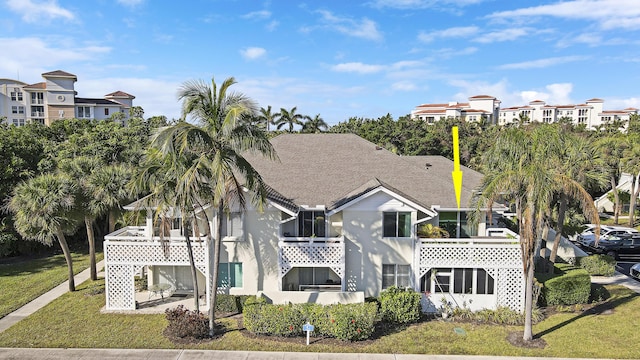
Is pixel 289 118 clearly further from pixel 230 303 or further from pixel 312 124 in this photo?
pixel 230 303

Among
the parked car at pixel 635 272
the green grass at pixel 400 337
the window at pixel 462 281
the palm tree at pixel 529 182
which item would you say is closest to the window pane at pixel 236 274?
the green grass at pixel 400 337

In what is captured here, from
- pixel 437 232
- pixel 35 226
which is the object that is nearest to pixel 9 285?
pixel 35 226

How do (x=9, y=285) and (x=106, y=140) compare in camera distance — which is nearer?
(x=9, y=285)

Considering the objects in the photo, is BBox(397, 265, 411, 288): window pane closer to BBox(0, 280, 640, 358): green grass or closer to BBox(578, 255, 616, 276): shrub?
BBox(0, 280, 640, 358): green grass

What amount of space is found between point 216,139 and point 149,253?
25.6 feet

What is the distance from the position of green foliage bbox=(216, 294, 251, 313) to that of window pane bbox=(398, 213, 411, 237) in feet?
26.8

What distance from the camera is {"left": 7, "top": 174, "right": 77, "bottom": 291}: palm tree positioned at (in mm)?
21625

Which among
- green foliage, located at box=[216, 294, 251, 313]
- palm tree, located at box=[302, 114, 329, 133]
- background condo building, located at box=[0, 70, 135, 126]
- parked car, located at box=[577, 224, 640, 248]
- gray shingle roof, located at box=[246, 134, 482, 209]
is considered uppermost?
background condo building, located at box=[0, 70, 135, 126]

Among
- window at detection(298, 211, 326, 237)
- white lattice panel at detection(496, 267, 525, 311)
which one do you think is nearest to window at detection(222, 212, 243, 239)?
window at detection(298, 211, 326, 237)

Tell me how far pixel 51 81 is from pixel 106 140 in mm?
61353

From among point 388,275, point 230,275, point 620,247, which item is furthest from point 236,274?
point 620,247

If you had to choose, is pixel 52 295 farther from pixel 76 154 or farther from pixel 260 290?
pixel 76 154

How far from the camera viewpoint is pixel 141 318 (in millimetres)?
19734

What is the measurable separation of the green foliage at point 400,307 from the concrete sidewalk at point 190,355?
2768mm
